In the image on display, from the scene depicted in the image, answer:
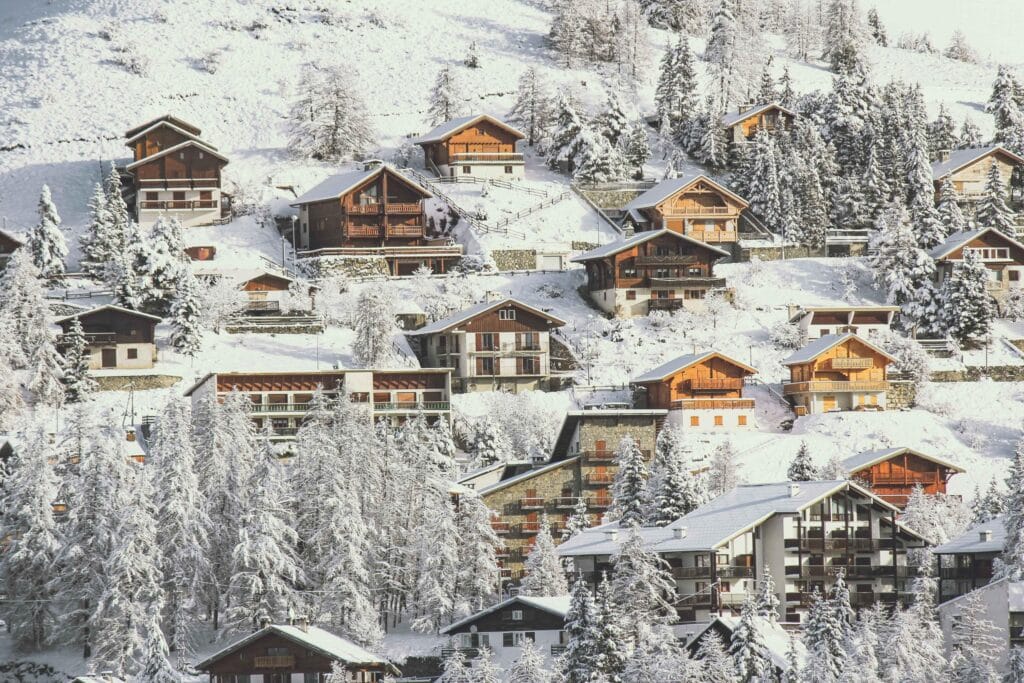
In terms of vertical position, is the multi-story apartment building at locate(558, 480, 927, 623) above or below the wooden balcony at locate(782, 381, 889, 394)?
below

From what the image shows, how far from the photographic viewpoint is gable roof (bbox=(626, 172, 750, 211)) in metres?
129

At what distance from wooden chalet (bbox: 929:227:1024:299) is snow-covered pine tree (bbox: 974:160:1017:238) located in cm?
305

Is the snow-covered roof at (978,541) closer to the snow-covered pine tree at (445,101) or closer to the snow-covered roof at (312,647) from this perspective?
the snow-covered roof at (312,647)

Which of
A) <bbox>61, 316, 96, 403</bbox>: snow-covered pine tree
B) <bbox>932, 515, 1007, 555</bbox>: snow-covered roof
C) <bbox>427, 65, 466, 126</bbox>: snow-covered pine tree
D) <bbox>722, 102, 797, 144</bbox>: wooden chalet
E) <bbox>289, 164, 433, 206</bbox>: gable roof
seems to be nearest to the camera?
<bbox>932, 515, 1007, 555</bbox>: snow-covered roof

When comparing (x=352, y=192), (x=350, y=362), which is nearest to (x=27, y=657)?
(x=350, y=362)

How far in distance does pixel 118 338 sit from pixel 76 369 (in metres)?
4.68

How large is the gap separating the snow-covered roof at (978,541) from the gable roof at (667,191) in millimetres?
47666

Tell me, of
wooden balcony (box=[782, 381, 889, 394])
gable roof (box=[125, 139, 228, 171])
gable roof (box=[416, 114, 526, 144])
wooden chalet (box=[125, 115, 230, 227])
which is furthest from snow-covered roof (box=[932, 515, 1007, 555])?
gable roof (box=[125, 139, 228, 171])

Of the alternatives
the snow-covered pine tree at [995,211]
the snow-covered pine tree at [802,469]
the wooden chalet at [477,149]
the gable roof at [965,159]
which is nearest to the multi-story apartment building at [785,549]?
the snow-covered pine tree at [802,469]

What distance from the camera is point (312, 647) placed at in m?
71.6

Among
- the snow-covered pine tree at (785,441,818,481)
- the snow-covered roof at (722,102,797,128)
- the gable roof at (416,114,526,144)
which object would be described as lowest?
the snow-covered pine tree at (785,441,818,481)

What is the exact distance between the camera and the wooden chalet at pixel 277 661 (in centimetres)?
7162

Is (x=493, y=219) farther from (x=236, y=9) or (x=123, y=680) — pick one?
(x=123, y=680)

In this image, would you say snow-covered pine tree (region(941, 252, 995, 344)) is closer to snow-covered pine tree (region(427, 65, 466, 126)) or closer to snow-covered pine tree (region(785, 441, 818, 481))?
snow-covered pine tree (region(785, 441, 818, 481))
